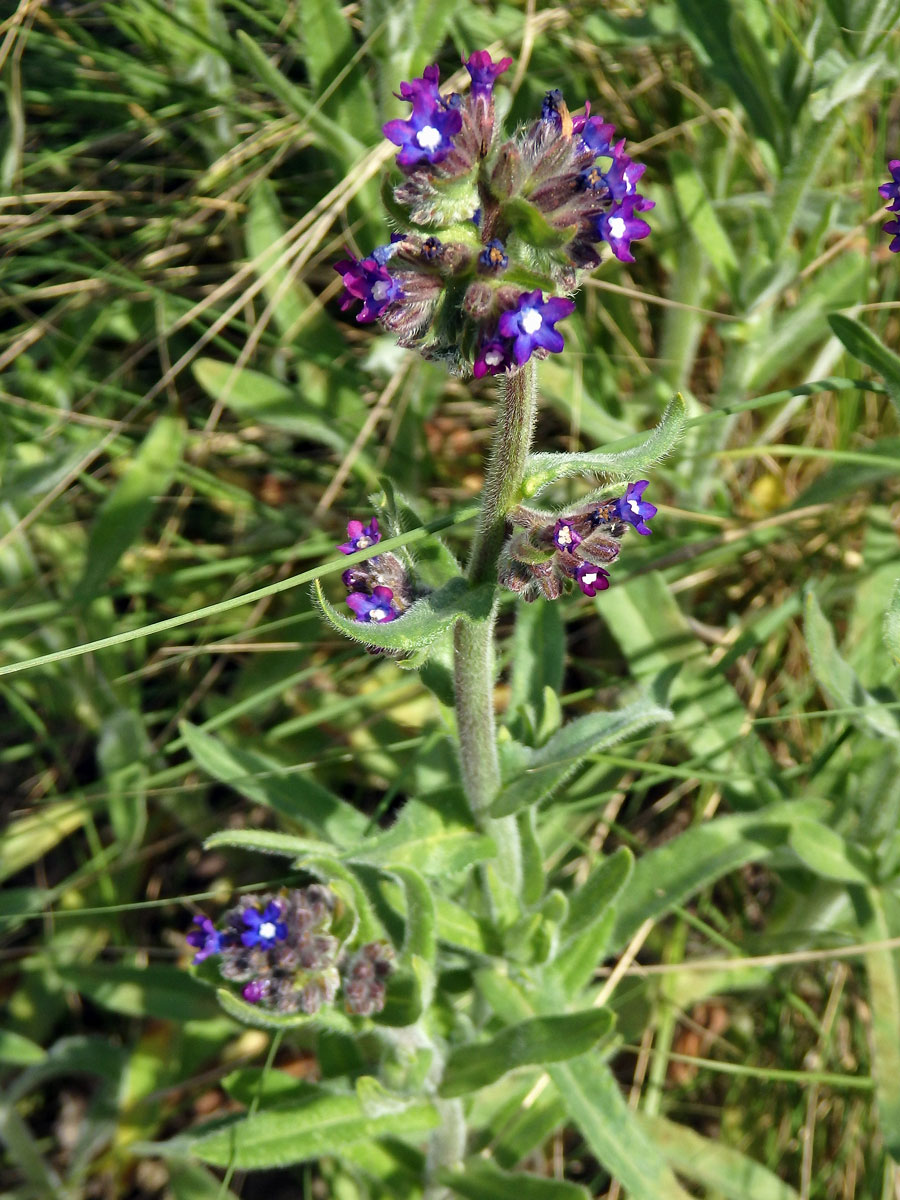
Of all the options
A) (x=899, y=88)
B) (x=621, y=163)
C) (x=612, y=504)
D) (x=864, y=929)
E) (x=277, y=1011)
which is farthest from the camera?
(x=899, y=88)

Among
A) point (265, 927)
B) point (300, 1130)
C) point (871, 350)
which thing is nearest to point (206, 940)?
point (265, 927)

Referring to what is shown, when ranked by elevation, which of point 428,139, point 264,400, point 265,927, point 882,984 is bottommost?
point 882,984

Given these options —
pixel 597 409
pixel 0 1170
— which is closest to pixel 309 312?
pixel 597 409

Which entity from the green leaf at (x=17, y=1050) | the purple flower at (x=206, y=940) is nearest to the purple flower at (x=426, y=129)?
the purple flower at (x=206, y=940)

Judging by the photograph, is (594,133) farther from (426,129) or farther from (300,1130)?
(300,1130)

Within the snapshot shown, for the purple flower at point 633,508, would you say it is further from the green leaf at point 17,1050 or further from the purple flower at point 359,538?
the green leaf at point 17,1050

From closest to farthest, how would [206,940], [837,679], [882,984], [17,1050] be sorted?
1. [206,940]
2. [837,679]
3. [882,984]
4. [17,1050]

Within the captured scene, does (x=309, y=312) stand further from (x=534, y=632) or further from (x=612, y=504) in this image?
(x=612, y=504)
